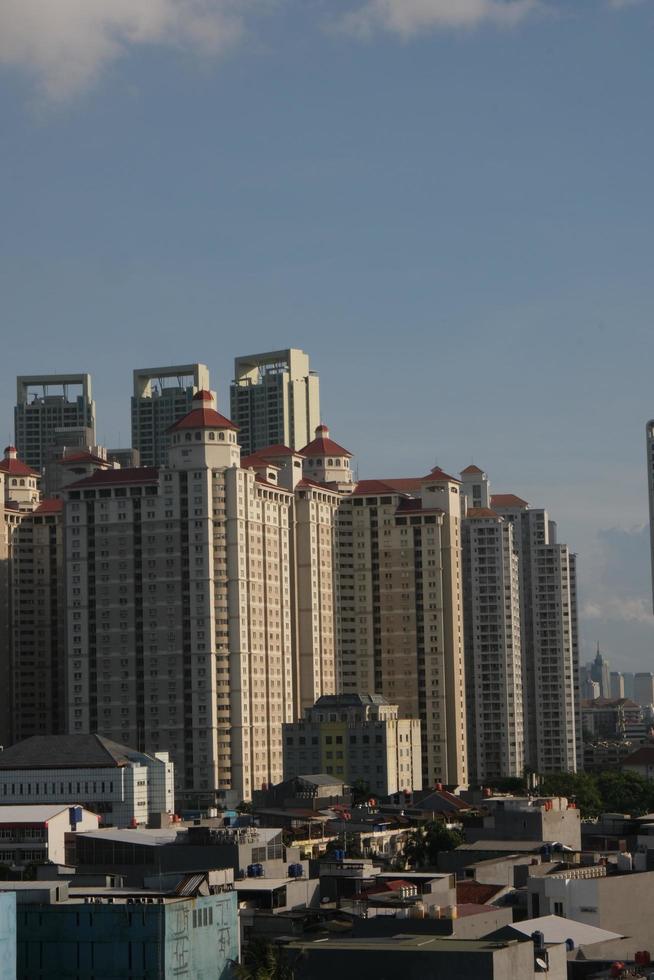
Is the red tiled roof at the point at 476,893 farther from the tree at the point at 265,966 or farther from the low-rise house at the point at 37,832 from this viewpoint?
the low-rise house at the point at 37,832

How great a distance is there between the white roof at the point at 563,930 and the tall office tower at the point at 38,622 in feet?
423

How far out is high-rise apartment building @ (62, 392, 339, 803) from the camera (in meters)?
176

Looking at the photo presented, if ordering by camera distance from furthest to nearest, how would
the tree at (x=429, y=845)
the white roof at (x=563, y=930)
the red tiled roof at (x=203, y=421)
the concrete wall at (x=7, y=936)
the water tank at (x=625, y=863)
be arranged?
the red tiled roof at (x=203, y=421)
the tree at (x=429, y=845)
the water tank at (x=625, y=863)
the white roof at (x=563, y=930)
the concrete wall at (x=7, y=936)

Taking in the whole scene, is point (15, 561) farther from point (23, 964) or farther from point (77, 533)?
point (23, 964)

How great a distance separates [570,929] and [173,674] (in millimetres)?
108142

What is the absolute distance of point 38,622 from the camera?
650 feet

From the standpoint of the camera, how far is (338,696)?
594ft

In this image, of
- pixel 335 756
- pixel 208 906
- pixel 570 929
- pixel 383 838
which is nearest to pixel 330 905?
pixel 570 929

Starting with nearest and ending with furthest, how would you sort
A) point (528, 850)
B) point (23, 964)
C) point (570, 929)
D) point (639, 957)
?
point (23, 964)
point (639, 957)
point (570, 929)
point (528, 850)

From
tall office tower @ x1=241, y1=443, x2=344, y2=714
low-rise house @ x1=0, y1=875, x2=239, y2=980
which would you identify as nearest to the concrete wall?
low-rise house @ x1=0, y1=875, x2=239, y2=980

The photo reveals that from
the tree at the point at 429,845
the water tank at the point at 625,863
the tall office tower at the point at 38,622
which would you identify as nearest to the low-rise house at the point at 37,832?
the tree at the point at 429,845

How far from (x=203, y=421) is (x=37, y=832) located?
73.1 metres

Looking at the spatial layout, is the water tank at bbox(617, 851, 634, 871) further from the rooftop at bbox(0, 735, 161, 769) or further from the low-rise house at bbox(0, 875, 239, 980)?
the rooftop at bbox(0, 735, 161, 769)

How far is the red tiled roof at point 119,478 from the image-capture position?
182m
